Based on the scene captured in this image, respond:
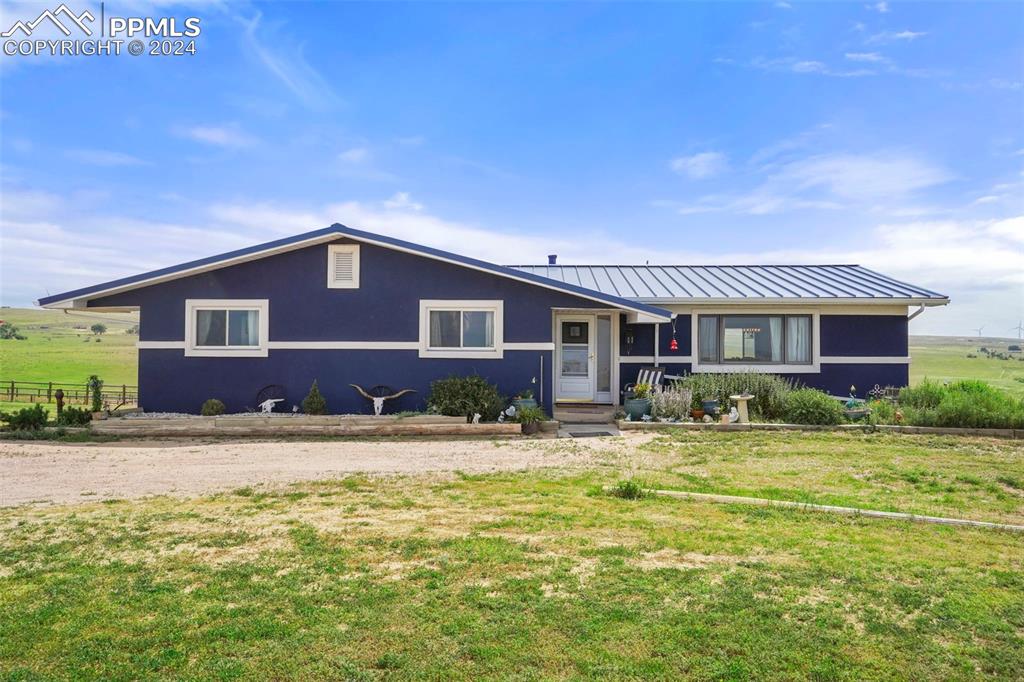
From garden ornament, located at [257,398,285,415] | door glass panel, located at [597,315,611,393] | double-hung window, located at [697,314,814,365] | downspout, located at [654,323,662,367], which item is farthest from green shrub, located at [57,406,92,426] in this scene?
double-hung window, located at [697,314,814,365]

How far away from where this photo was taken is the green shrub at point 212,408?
12.7 m

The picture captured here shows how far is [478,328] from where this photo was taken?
523 inches

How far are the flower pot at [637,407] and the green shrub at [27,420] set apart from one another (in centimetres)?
1126

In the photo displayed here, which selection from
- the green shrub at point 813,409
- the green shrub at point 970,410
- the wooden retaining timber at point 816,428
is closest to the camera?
the wooden retaining timber at point 816,428

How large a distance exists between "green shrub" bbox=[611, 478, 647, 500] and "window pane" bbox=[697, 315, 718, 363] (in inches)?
348

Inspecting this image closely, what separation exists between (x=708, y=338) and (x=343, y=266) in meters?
8.74

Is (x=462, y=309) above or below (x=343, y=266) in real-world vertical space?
below

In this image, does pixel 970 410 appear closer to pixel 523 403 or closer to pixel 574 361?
pixel 574 361

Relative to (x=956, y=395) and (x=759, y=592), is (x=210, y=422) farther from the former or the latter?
(x=956, y=395)

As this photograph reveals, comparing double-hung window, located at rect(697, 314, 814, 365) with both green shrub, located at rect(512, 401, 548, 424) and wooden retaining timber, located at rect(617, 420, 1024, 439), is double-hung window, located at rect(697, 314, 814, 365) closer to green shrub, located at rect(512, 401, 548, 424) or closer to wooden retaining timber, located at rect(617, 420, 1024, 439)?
wooden retaining timber, located at rect(617, 420, 1024, 439)

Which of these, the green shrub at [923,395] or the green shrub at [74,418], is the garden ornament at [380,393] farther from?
the green shrub at [923,395]

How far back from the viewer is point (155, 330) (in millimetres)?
13227

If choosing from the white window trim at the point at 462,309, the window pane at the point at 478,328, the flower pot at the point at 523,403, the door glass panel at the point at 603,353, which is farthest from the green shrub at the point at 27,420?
the door glass panel at the point at 603,353

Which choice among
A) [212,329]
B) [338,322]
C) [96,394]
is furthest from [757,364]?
[96,394]
